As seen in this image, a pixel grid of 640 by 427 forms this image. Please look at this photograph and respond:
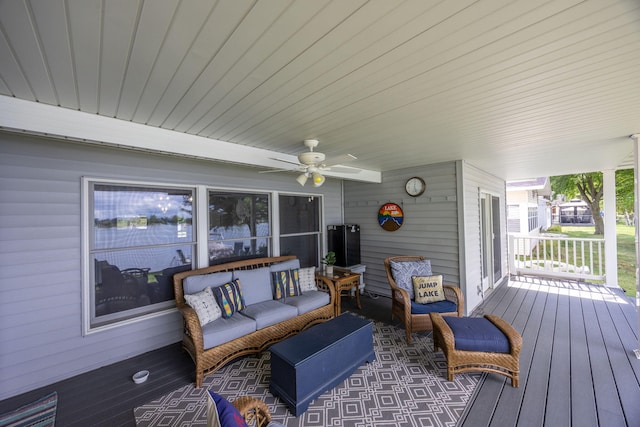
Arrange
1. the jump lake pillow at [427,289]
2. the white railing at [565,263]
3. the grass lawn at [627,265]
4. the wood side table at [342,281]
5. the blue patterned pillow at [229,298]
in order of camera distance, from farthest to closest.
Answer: the white railing at [565,263], the grass lawn at [627,265], the wood side table at [342,281], the jump lake pillow at [427,289], the blue patterned pillow at [229,298]

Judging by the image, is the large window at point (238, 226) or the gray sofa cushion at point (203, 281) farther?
the large window at point (238, 226)

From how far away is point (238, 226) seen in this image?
14.0 ft

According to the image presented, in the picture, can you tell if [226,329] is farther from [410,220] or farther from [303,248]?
[410,220]

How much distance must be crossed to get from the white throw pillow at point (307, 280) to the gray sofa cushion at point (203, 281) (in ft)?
3.62

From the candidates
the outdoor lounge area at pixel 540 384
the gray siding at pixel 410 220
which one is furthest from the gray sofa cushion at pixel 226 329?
the gray siding at pixel 410 220

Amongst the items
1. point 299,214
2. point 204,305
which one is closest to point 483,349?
point 204,305

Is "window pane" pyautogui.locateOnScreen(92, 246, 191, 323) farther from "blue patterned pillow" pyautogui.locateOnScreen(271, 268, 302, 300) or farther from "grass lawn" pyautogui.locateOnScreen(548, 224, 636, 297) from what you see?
"grass lawn" pyautogui.locateOnScreen(548, 224, 636, 297)

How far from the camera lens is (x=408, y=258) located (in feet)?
15.5

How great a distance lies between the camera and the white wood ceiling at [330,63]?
1221 millimetres

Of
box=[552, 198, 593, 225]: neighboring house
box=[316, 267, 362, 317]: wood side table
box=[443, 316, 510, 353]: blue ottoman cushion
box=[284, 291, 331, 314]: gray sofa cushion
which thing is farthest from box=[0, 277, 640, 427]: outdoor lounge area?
box=[552, 198, 593, 225]: neighboring house

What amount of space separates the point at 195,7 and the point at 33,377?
382cm

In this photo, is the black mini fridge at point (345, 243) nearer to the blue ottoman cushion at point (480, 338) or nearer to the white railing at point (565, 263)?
the blue ottoman cushion at point (480, 338)

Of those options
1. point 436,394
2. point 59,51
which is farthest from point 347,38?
point 436,394

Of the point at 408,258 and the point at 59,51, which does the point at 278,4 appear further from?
the point at 408,258
